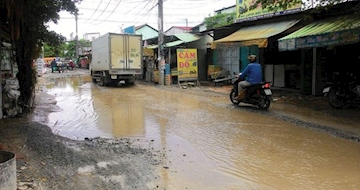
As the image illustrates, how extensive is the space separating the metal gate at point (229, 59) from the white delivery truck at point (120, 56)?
4900 millimetres

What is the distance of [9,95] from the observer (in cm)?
839

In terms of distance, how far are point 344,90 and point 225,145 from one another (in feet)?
17.2

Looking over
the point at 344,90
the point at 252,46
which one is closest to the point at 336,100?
the point at 344,90

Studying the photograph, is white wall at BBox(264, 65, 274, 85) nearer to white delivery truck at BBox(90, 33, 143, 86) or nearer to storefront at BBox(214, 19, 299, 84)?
storefront at BBox(214, 19, 299, 84)

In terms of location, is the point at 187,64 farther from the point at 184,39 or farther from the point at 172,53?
the point at 172,53

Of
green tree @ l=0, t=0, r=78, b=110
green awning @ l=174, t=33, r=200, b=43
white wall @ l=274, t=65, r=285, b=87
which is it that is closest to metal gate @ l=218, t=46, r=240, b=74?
green awning @ l=174, t=33, r=200, b=43

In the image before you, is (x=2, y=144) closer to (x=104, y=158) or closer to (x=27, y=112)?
(x=104, y=158)

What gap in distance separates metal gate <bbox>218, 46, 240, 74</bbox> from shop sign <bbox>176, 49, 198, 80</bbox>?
1786 millimetres

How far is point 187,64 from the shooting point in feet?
62.0

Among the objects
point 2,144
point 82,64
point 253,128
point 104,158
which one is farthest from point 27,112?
point 82,64

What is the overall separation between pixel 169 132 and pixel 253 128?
1.98 m

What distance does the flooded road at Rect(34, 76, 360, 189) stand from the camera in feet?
14.6

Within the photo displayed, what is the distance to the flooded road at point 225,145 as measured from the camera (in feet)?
14.6

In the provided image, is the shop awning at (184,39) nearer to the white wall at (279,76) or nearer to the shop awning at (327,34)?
the white wall at (279,76)
